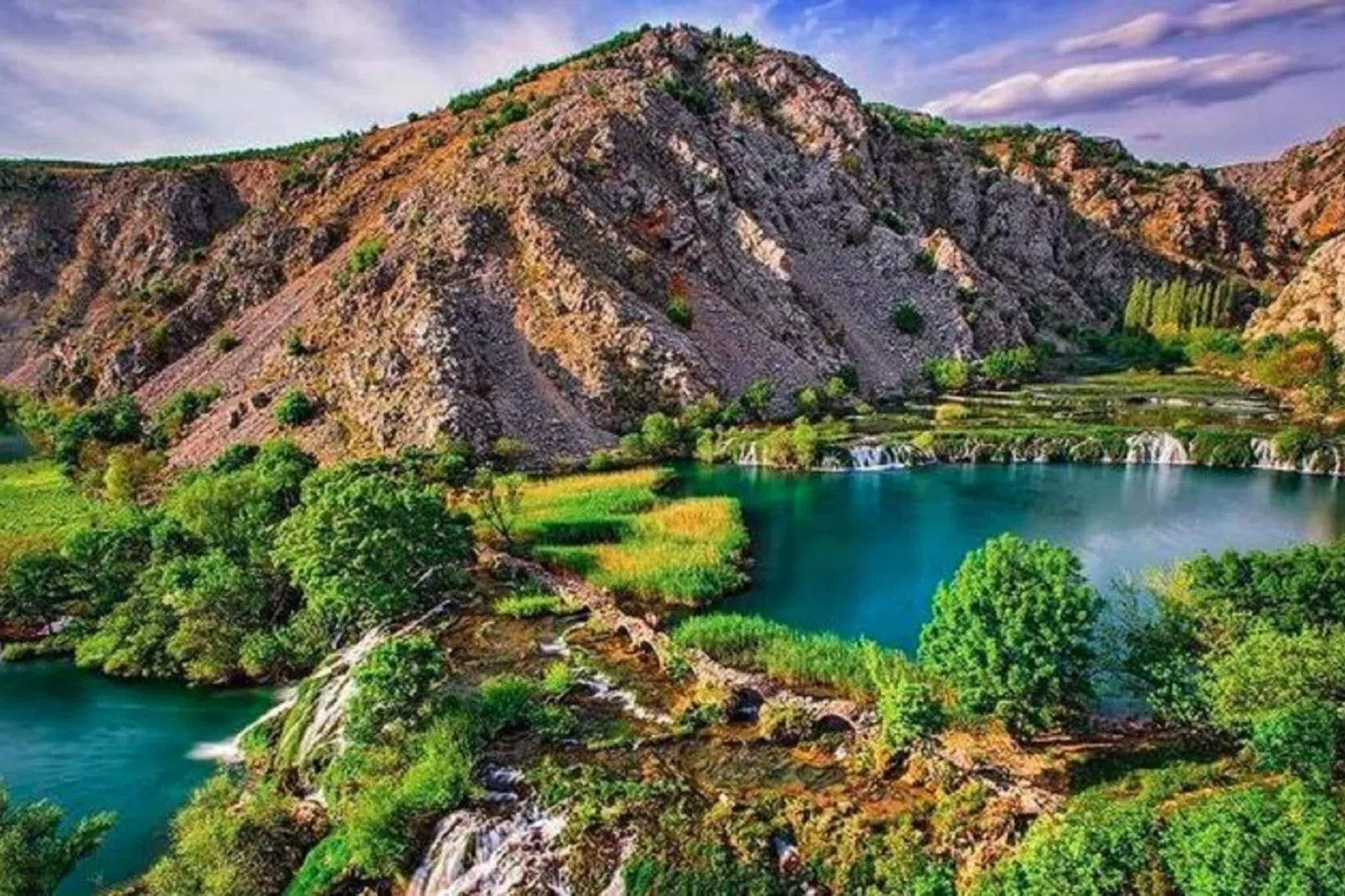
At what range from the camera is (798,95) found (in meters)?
142

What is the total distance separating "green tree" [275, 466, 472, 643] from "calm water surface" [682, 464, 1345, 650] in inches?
614

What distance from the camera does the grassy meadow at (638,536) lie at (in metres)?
50.0

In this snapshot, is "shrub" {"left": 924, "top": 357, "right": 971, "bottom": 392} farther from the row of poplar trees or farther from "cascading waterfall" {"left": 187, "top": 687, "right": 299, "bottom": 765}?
"cascading waterfall" {"left": 187, "top": 687, "right": 299, "bottom": 765}

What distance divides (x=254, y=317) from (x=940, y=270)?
85.4 meters

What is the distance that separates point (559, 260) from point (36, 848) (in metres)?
73.8

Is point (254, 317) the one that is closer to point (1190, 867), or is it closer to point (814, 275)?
point (814, 275)

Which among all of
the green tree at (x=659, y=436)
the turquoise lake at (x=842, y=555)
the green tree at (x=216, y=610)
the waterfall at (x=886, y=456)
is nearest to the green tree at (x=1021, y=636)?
the turquoise lake at (x=842, y=555)

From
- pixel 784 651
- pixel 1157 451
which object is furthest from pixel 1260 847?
pixel 1157 451

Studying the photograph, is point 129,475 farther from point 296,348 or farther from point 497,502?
point 497,502

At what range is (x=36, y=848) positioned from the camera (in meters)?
26.9

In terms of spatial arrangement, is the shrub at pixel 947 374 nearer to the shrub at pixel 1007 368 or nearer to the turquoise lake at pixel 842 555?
Result: the shrub at pixel 1007 368

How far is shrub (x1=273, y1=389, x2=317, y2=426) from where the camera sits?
8106 centimetres

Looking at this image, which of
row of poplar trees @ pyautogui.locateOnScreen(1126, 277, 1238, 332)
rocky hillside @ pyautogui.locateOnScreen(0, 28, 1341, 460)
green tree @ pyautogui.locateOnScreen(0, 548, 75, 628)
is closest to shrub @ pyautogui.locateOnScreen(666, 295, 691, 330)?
rocky hillside @ pyautogui.locateOnScreen(0, 28, 1341, 460)

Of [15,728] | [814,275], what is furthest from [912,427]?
[15,728]
